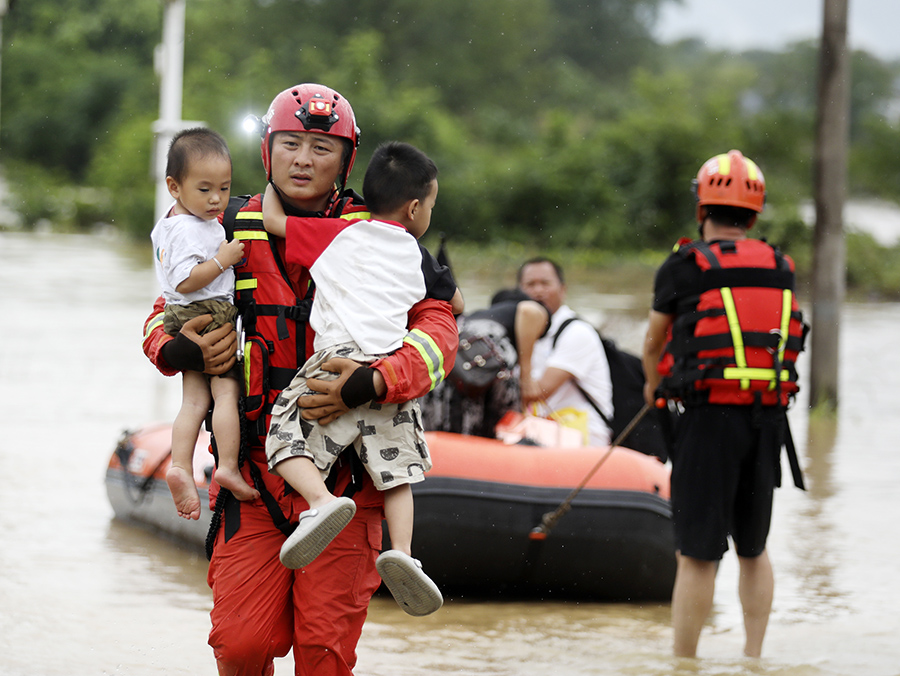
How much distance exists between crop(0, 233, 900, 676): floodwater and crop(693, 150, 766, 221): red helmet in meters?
1.89

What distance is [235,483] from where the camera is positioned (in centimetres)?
346

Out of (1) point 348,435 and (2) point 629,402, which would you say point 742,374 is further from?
(2) point 629,402

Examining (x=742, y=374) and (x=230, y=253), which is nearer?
(x=230, y=253)

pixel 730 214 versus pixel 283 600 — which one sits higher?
pixel 730 214

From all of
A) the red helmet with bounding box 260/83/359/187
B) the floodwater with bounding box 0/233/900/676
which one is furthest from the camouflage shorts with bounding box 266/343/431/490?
the floodwater with bounding box 0/233/900/676

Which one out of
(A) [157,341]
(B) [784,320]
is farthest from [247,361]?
(B) [784,320]

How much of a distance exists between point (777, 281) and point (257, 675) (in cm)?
256

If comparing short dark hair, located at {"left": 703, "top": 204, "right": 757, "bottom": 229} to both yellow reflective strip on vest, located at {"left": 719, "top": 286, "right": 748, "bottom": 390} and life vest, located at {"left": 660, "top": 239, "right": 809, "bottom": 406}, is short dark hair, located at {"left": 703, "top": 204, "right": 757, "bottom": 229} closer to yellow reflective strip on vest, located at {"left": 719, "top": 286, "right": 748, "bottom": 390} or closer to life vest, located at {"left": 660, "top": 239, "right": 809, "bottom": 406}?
life vest, located at {"left": 660, "top": 239, "right": 809, "bottom": 406}

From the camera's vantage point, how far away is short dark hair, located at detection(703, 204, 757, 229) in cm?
509

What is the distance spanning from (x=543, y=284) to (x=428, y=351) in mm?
4384

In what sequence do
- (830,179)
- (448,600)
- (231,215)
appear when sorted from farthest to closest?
(830,179)
(448,600)
(231,215)

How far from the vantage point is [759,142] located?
40875 millimetres

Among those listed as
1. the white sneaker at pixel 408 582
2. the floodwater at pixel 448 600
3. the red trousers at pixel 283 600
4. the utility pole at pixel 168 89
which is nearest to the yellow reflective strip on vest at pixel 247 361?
the red trousers at pixel 283 600

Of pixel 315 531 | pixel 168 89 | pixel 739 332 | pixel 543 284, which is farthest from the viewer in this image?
pixel 168 89
